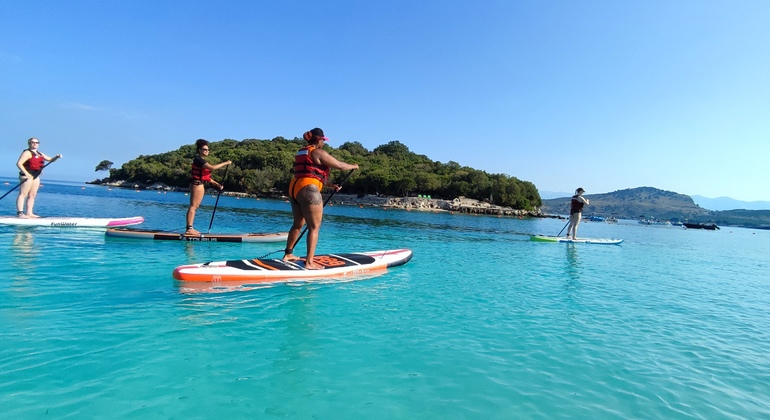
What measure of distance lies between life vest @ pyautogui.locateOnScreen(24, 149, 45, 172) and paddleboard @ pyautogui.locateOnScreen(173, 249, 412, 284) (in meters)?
11.4

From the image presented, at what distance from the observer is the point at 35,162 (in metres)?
15.0

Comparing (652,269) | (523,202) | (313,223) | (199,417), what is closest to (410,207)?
(523,202)

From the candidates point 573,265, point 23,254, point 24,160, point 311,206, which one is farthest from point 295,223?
point 24,160

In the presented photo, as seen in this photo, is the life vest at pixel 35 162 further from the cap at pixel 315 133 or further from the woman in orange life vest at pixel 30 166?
the cap at pixel 315 133

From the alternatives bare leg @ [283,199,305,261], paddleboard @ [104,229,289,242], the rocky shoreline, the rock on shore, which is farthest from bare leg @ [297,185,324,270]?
the rock on shore

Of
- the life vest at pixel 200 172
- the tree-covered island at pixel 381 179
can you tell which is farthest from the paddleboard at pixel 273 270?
the tree-covered island at pixel 381 179

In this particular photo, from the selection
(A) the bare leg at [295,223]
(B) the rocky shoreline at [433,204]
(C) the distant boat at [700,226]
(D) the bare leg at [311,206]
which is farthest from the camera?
(C) the distant boat at [700,226]

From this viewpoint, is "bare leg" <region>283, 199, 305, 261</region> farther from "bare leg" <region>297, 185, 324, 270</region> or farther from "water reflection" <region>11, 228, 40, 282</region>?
"water reflection" <region>11, 228, 40, 282</region>

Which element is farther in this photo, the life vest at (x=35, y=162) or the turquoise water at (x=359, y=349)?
the life vest at (x=35, y=162)

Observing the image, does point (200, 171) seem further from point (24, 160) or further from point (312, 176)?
point (312, 176)

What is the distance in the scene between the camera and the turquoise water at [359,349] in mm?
4023

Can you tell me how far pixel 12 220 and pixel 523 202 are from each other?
333 feet

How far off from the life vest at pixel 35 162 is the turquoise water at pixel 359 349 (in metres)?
6.25

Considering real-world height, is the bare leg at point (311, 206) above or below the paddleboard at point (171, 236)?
above
